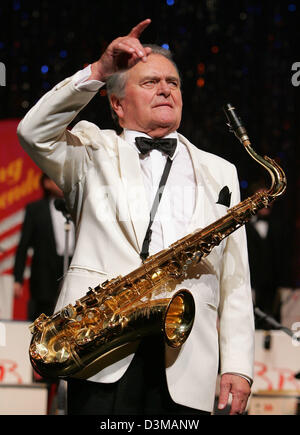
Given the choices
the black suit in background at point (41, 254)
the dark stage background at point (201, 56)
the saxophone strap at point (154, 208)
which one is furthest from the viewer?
the black suit in background at point (41, 254)

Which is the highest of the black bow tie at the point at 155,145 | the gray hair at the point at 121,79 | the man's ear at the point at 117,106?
the gray hair at the point at 121,79

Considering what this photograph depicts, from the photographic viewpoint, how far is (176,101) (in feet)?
8.45

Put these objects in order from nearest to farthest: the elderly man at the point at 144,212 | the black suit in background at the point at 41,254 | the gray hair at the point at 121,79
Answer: the elderly man at the point at 144,212 < the gray hair at the point at 121,79 < the black suit in background at the point at 41,254

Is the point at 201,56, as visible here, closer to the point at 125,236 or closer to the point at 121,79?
the point at 121,79

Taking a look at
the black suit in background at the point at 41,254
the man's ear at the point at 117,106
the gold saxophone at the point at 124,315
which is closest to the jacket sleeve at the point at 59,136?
the man's ear at the point at 117,106

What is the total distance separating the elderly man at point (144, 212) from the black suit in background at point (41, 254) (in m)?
2.94

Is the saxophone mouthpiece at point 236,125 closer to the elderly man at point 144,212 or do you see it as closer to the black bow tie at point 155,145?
the elderly man at point 144,212

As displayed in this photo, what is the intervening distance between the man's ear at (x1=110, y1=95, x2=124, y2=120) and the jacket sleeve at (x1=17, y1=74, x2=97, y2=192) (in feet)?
0.60

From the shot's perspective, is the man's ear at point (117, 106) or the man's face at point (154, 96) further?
the man's ear at point (117, 106)

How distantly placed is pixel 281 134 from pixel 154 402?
3.01 m

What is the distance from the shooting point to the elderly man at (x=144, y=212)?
2293 mm

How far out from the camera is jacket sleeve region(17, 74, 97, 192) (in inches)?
91.3

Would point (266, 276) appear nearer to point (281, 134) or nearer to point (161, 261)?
point (281, 134)

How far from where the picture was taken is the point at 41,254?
553 centimetres
